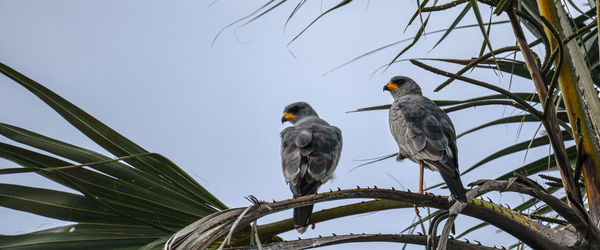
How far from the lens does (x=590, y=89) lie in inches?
101

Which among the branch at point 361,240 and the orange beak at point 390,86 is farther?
the orange beak at point 390,86

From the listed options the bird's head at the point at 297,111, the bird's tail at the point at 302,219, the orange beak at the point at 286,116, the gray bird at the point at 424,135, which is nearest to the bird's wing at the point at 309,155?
the gray bird at the point at 424,135

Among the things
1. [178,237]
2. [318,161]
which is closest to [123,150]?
[178,237]

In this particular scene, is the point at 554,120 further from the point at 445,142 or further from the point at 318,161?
the point at 318,161

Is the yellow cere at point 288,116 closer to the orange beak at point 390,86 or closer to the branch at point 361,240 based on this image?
the orange beak at point 390,86

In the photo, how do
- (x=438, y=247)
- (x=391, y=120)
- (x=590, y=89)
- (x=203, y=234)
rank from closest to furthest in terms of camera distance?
Result: (x=203, y=234) → (x=438, y=247) → (x=590, y=89) → (x=391, y=120)

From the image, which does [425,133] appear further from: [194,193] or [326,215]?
[194,193]

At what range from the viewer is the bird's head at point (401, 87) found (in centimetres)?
443

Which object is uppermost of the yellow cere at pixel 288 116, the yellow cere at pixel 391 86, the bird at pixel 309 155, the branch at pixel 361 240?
the yellow cere at pixel 391 86

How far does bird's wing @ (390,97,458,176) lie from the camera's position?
3.04 meters

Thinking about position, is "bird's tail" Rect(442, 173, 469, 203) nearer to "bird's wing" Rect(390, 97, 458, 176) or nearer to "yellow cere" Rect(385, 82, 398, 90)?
"bird's wing" Rect(390, 97, 458, 176)

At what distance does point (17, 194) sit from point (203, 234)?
907 mm

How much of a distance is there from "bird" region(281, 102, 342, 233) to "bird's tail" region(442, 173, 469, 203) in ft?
2.29

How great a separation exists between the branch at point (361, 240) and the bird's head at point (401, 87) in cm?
229
